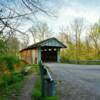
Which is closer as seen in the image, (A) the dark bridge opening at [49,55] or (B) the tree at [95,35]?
(A) the dark bridge opening at [49,55]

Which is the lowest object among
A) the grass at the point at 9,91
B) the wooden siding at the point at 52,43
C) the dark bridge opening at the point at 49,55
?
the grass at the point at 9,91

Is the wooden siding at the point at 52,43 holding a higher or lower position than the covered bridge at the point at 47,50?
higher

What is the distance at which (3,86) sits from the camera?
41.9 ft

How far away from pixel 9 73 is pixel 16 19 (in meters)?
3.95

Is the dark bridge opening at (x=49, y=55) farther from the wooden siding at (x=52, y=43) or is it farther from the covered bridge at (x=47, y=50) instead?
the wooden siding at (x=52, y=43)

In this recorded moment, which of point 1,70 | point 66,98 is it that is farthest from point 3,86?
point 66,98

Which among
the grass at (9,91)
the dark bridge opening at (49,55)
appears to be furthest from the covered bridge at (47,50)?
the grass at (9,91)

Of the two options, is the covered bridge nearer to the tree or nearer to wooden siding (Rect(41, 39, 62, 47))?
wooden siding (Rect(41, 39, 62, 47))

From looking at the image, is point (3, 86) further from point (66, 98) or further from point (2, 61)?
point (66, 98)

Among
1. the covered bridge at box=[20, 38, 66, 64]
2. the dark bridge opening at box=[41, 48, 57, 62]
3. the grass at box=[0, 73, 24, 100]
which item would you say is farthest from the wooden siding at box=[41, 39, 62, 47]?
the grass at box=[0, 73, 24, 100]

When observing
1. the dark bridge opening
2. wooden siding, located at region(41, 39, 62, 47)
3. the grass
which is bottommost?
the grass

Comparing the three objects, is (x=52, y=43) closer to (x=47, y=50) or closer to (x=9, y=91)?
(x=47, y=50)

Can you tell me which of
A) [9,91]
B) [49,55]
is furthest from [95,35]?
[9,91]

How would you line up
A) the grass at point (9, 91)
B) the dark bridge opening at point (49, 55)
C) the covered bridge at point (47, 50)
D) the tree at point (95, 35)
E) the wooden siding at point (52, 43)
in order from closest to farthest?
the grass at point (9, 91), the covered bridge at point (47, 50), the wooden siding at point (52, 43), the dark bridge opening at point (49, 55), the tree at point (95, 35)
